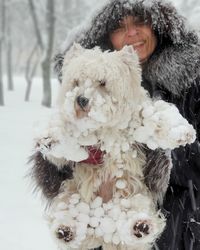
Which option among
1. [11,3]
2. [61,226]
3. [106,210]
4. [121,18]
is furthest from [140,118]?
[11,3]

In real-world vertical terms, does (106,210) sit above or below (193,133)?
below

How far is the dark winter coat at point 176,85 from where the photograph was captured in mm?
2258

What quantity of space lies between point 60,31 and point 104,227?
21875 millimetres

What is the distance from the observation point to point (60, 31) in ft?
76.0

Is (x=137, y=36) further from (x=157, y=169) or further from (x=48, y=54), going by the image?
(x=48, y=54)

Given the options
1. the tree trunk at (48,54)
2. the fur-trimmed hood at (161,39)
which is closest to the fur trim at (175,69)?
the fur-trimmed hood at (161,39)

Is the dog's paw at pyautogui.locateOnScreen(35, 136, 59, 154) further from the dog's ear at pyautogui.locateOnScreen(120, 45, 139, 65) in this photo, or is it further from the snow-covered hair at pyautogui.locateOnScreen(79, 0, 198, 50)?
the snow-covered hair at pyautogui.locateOnScreen(79, 0, 198, 50)

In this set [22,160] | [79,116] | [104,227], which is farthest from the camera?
[22,160]

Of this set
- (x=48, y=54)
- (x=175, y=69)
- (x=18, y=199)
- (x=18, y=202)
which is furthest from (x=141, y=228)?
(x=48, y=54)

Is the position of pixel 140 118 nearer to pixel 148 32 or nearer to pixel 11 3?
pixel 148 32

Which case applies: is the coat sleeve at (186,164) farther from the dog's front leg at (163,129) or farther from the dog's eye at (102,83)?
the dog's eye at (102,83)

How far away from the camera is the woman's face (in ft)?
7.70

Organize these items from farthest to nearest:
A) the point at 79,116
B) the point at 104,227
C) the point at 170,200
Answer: the point at 170,200 < the point at 104,227 < the point at 79,116

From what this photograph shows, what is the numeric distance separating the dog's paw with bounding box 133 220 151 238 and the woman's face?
0.86 metres
